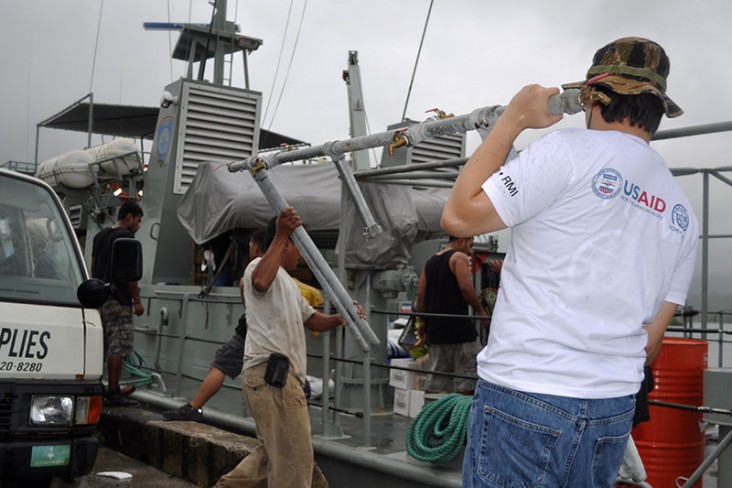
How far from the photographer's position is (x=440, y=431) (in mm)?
4715

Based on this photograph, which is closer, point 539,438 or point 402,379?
point 539,438

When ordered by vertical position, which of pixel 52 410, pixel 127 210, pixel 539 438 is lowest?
pixel 52 410

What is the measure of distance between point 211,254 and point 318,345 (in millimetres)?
2143

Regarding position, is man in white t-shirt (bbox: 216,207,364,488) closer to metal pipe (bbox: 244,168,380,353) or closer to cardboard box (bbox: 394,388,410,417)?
metal pipe (bbox: 244,168,380,353)

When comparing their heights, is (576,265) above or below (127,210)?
below

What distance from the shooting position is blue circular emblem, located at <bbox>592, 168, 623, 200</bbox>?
6.27 ft

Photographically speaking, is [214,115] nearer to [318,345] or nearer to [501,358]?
[318,345]

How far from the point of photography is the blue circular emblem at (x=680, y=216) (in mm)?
2064

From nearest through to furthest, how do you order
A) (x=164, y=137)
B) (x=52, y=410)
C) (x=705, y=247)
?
1. (x=52, y=410)
2. (x=705, y=247)
3. (x=164, y=137)

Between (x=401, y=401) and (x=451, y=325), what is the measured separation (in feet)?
2.56

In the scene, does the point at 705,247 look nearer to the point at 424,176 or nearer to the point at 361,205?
the point at 424,176

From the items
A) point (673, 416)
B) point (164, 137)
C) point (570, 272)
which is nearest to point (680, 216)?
point (570, 272)

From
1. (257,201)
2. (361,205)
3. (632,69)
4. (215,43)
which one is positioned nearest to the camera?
(632,69)

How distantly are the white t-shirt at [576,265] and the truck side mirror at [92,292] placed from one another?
3.11m
